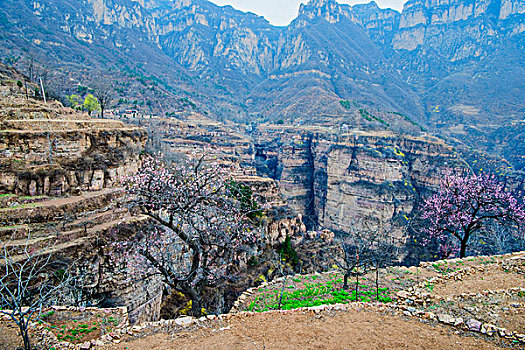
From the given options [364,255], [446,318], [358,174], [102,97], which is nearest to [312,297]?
[446,318]

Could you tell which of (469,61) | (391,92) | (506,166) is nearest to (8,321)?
(506,166)

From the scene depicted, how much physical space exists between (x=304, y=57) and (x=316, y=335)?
143 m

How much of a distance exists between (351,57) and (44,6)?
12425 centimetres

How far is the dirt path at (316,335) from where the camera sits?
18.5ft

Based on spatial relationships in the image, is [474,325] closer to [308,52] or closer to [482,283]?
[482,283]

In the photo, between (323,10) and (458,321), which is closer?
(458,321)

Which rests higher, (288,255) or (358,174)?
(358,174)

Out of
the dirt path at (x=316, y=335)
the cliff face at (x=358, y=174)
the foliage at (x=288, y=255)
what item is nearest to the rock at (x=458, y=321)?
the dirt path at (x=316, y=335)

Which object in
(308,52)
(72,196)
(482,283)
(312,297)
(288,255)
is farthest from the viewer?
(308,52)

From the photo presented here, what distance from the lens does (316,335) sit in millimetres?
6254

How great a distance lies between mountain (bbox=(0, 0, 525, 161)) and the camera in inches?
3307

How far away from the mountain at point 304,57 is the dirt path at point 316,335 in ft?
208

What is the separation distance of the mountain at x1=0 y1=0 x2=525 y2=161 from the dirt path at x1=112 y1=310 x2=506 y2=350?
6340 centimetres

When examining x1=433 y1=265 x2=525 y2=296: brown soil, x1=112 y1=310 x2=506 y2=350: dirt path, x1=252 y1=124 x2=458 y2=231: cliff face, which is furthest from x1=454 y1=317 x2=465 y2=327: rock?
x1=252 y1=124 x2=458 y2=231: cliff face
